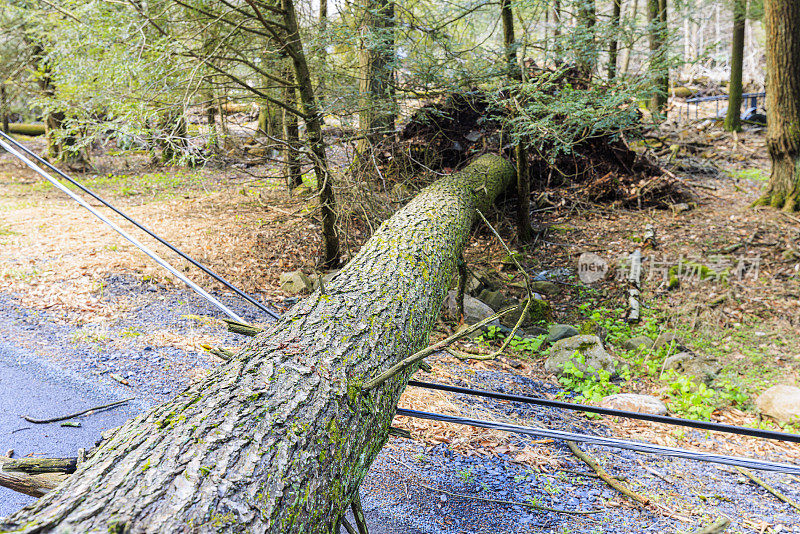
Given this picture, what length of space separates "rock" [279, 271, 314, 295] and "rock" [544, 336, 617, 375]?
110 inches

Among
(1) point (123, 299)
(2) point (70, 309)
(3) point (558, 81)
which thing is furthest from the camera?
(3) point (558, 81)

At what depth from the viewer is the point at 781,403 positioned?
4074mm

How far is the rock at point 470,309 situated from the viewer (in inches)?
204

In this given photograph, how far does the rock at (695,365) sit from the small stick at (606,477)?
2165 mm

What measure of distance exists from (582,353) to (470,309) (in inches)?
48.2

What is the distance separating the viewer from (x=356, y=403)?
1822 millimetres

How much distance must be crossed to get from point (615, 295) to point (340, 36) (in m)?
4.64

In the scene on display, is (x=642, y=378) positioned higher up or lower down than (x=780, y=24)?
lower down

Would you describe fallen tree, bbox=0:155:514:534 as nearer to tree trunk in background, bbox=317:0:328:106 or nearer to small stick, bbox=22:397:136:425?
small stick, bbox=22:397:136:425

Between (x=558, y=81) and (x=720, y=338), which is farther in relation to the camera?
(x=558, y=81)

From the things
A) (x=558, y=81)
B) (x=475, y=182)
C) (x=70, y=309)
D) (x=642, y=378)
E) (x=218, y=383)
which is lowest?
(x=642, y=378)

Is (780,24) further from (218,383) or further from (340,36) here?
A: (218,383)

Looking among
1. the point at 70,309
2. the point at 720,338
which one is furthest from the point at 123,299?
the point at 720,338

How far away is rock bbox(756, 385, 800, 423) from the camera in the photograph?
3996 mm
